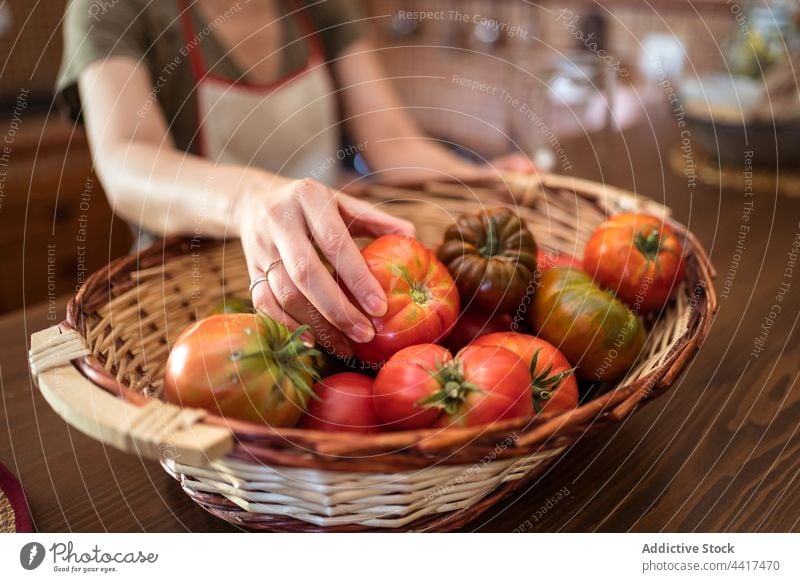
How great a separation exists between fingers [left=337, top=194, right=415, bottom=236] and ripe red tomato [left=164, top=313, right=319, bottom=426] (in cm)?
15

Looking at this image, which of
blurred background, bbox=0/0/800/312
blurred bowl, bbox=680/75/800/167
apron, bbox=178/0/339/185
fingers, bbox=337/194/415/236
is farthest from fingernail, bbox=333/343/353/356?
blurred bowl, bbox=680/75/800/167

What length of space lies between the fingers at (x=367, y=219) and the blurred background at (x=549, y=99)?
234 mm

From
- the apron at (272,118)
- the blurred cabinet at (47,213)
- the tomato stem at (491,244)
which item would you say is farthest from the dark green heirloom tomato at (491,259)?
the blurred cabinet at (47,213)

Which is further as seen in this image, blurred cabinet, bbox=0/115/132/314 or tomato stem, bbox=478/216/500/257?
blurred cabinet, bbox=0/115/132/314

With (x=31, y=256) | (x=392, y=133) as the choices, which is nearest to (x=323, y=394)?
(x=392, y=133)

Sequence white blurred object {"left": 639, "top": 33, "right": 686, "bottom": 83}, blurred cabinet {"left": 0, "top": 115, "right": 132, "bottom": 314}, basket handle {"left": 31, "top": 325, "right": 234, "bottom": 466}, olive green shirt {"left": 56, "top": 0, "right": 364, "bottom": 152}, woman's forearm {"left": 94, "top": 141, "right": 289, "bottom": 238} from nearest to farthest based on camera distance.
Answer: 1. basket handle {"left": 31, "top": 325, "right": 234, "bottom": 466}
2. woman's forearm {"left": 94, "top": 141, "right": 289, "bottom": 238}
3. olive green shirt {"left": 56, "top": 0, "right": 364, "bottom": 152}
4. blurred cabinet {"left": 0, "top": 115, "right": 132, "bottom": 314}
5. white blurred object {"left": 639, "top": 33, "right": 686, "bottom": 83}

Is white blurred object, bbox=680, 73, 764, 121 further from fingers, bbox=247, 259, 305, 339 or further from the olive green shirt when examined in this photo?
fingers, bbox=247, 259, 305, 339

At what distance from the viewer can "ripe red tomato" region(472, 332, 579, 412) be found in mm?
415

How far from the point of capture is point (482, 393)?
38cm

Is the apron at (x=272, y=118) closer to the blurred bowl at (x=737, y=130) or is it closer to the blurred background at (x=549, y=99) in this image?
the blurred background at (x=549, y=99)

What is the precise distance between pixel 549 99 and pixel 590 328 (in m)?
1.01

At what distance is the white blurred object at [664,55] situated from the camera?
159 centimetres

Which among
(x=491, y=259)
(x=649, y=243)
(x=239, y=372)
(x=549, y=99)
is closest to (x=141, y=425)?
(x=239, y=372)
